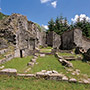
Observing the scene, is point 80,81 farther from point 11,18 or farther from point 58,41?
point 58,41

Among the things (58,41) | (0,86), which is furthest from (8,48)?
(58,41)

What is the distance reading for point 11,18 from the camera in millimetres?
13773

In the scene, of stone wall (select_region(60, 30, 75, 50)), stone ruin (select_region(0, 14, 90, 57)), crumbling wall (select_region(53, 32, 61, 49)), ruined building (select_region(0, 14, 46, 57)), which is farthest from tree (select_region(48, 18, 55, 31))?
ruined building (select_region(0, 14, 46, 57))

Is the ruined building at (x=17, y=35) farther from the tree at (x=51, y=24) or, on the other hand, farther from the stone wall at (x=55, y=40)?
the tree at (x=51, y=24)

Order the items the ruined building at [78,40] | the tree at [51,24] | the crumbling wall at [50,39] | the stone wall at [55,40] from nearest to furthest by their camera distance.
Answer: the ruined building at [78,40]
the stone wall at [55,40]
the crumbling wall at [50,39]
the tree at [51,24]

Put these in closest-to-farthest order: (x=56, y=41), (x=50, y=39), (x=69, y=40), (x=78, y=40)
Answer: (x=78, y=40)
(x=69, y=40)
(x=56, y=41)
(x=50, y=39)

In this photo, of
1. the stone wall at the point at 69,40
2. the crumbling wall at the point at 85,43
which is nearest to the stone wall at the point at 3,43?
the stone wall at the point at 69,40

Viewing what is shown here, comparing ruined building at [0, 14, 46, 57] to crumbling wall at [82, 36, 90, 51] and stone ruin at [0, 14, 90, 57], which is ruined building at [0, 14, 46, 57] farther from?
crumbling wall at [82, 36, 90, 51]

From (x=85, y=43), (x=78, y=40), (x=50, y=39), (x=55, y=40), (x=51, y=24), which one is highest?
(x=51, y=24)

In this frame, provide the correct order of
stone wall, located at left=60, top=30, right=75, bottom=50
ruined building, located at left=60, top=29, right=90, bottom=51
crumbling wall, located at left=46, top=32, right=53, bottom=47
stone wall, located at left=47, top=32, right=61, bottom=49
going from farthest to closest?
crumbling wall, located at left=46, top=32, right=53, bottom=47
stone wall, located at left=47, top=32, right=61, bottom=49
stone wall, located at left=60, top=30, right=75, bottom=50
ruined building, located at left=60, top=29, right=90, bottom=51

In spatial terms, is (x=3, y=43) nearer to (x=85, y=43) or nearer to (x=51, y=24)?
(x=85, y=43)

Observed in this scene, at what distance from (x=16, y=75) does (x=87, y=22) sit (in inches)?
1694

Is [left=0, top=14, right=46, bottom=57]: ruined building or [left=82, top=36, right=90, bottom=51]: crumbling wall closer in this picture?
[left=0, top=14, right=46, bottom=57]: ruined building

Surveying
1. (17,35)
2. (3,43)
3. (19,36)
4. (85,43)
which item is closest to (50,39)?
(85,43)
